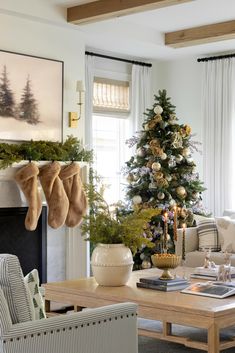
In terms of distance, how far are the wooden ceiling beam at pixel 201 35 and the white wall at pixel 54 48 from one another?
114 cm

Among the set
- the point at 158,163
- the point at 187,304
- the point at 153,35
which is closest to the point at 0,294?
the point at 187,304

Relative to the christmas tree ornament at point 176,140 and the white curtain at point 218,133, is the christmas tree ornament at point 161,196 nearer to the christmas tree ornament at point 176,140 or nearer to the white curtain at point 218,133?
the christmas tree ornament at point 176,140

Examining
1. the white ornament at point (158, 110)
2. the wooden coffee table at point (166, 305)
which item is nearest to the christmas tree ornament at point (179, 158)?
the white ornament at point (158, 110)

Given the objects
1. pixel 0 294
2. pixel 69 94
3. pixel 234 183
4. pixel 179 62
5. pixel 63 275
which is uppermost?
pixel 179 62

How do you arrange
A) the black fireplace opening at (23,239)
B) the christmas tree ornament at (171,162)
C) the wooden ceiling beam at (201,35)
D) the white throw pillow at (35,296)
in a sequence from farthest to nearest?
the christmas tree ornament at (171,162)
the wooden ceiling beam at (201,35)
the black fireplace opening at (23,239)
the white throw pillow at (35,296)

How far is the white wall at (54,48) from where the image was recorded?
20.5 feet

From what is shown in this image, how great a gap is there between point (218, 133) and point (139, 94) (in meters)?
1.11

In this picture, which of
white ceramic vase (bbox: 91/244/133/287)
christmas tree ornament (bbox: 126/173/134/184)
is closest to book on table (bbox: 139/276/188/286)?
white ceramic vase (bbox: 91/244/133/287)

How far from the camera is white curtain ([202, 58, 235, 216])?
7980mm

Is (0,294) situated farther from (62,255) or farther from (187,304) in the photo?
(62,255)

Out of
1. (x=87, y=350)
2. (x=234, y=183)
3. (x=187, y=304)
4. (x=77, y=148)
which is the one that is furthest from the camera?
(x=234, y=183)

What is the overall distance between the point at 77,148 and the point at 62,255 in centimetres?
106

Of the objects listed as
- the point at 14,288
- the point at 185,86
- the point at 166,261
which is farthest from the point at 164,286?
the point at 185,86

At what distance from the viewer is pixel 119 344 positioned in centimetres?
321
